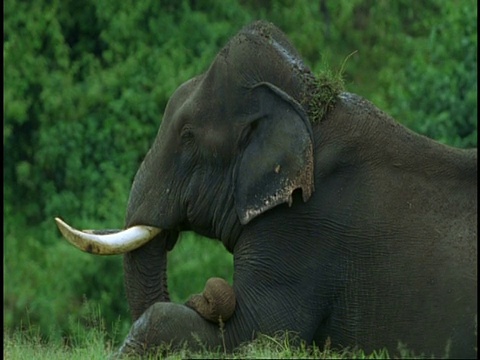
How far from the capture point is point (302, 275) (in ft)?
33.3

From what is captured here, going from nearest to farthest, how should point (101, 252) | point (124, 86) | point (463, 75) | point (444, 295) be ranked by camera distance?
point (444, 295) → point (101, 252) → point (463, 75) → point (124, 86)


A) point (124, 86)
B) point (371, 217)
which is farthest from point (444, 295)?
point (124, 86)

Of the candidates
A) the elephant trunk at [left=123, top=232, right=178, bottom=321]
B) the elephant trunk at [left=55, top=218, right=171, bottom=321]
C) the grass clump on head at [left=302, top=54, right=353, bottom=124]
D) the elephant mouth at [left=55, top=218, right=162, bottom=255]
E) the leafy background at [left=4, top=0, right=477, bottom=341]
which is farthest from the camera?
the leafy background at [left=4, top=0, right=477, bottom=341]

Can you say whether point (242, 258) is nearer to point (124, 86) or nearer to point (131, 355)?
point (131, 355)

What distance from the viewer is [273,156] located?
1020 centimetres

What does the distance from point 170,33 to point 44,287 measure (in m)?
4.98

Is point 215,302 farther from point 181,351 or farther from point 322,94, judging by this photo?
point 322,94

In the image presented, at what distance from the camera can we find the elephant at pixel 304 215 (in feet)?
32.2

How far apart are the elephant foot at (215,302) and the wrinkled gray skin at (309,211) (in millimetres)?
56

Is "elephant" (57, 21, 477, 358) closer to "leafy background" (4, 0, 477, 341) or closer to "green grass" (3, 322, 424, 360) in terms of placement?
"green grass" (3, 322, 424, 360)

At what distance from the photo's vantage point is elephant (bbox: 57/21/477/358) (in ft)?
32.2

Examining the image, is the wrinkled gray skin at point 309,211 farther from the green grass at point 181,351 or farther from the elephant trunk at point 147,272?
the green grass at point 181,351

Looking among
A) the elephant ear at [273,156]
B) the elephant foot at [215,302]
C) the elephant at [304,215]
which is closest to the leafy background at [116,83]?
the elephant at [304,215]

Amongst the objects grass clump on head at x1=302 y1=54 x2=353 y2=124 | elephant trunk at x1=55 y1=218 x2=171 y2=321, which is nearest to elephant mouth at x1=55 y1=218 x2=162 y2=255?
elephant trunk at x1=55 y1=218 x2=171 y2=321
